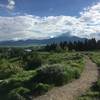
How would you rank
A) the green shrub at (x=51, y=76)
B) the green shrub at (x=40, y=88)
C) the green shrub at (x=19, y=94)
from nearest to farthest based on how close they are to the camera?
the green shrub at (x=19, y=94) → the green shrub at (x=40, y=88) → the green shrub at (x=51, y=76)

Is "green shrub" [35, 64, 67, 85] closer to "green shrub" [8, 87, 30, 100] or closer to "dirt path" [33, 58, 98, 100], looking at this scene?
"dirt path" [33, 58, 98, 100]

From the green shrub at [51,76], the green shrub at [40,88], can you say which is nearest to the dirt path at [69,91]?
the green shrub at [40,88]

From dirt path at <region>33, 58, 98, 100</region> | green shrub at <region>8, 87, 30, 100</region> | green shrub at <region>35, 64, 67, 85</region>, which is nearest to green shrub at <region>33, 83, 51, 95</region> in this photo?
dirt path at <region>33, 58, 98, 100</region>

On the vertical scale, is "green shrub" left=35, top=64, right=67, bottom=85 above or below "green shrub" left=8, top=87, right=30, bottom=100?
above

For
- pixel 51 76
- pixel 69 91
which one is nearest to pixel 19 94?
pixel 69 91

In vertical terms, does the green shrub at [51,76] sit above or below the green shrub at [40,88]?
above

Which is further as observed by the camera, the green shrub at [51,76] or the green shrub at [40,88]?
the green shrub at [51,76]

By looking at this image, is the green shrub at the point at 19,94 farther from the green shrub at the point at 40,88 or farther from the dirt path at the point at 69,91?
the dirt path at the point at 69,91

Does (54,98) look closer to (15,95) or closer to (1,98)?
(15,95)

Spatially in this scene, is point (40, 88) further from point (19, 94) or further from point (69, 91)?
point (69, 91)

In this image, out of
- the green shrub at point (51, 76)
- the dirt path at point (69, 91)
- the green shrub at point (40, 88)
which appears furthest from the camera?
the green shrub at point (51, 76)

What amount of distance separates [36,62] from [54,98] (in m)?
45.1

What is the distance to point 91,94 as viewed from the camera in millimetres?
21766

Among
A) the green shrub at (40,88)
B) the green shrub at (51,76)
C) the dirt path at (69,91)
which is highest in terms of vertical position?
the green shrub at (51,76)
